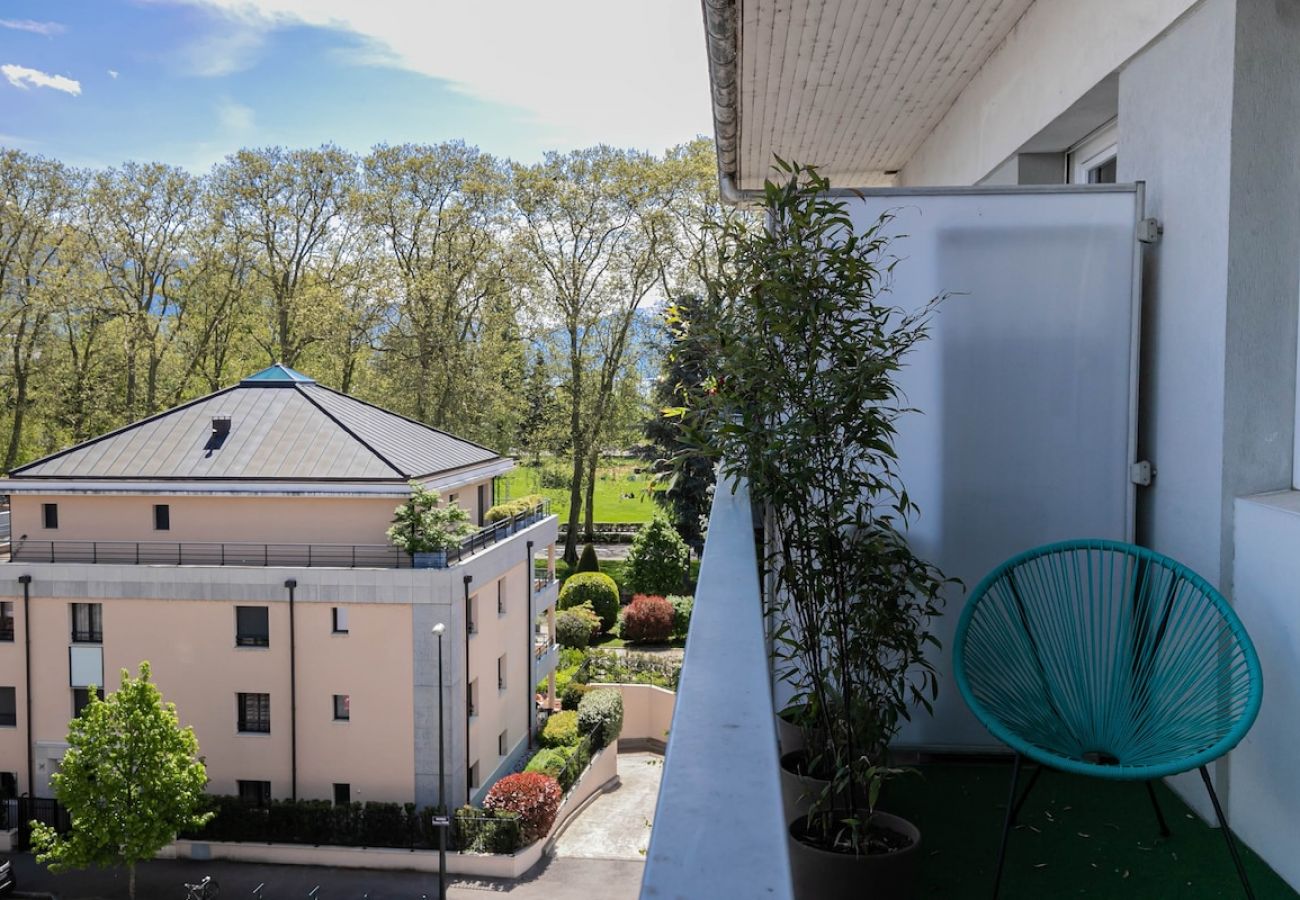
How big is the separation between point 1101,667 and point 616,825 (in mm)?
13764

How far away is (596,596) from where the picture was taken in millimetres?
22875

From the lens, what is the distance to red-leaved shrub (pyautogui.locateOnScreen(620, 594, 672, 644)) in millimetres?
21297

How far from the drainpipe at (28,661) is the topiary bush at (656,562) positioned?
11.7 meters

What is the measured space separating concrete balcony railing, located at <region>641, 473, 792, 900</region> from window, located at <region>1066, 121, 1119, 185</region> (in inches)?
150

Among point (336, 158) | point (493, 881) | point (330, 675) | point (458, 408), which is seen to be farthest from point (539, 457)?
point (493, 881)

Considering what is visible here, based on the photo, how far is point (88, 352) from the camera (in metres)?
26.1

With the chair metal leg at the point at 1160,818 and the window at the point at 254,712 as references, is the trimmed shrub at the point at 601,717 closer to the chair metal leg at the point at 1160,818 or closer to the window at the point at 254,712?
the window at the point at 254,712

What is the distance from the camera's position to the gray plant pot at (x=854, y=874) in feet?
7.52

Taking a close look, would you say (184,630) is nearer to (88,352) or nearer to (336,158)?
(88,352)

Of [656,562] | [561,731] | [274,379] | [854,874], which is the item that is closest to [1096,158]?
[854,874]

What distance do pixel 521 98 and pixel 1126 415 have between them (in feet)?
165

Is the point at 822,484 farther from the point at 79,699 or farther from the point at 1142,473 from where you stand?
the point at 79,699

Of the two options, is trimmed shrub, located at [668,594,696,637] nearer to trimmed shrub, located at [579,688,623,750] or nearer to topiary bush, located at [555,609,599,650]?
topiary bush, located at [555,609,599,650]

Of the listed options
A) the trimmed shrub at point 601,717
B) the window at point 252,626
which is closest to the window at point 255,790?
the window at point 252,626
